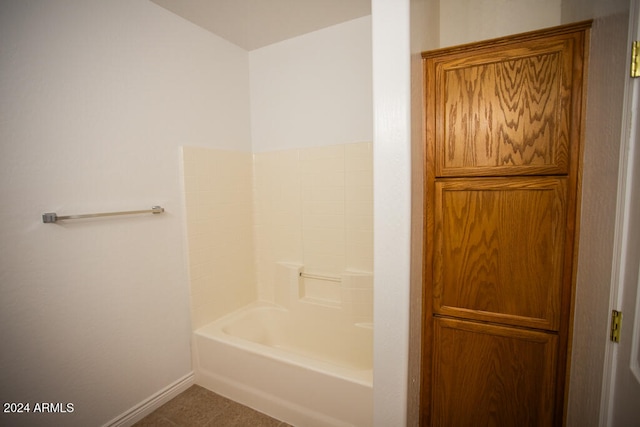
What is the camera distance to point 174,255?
1.88 m

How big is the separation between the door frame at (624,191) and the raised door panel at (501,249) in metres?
0.20

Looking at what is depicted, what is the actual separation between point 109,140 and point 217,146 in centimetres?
75

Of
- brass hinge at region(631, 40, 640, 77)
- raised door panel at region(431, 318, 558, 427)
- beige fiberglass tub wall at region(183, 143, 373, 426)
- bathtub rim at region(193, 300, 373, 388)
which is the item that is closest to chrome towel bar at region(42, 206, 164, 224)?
beige fiberglass tub wall at region(183, 143, 373, 426)

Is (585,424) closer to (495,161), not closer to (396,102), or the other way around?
(495,161)

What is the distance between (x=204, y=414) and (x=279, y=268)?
1092 mm

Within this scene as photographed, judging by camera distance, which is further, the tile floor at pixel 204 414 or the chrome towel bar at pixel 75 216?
the tile floor at pixel 204 414

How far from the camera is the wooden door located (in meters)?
1.09

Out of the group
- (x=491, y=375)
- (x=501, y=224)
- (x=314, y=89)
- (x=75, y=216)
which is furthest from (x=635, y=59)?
(x=75, y=216)

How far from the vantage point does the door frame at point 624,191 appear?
0.84 meters

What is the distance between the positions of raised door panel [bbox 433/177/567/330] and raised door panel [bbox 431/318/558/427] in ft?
0.24

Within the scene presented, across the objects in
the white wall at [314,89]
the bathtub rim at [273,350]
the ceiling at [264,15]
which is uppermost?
the ceiling at [264,15]

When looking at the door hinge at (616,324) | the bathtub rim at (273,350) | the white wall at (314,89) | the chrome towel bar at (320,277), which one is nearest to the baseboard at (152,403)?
the bathtub rim at (273,350)

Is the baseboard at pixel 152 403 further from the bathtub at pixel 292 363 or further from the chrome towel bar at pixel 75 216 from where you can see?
the chrome towel bar at pixel 75 216

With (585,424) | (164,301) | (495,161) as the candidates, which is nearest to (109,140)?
(164,301)
